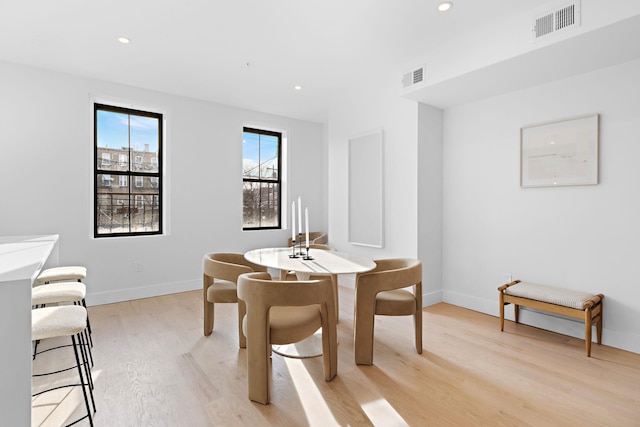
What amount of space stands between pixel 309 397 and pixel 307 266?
91cm

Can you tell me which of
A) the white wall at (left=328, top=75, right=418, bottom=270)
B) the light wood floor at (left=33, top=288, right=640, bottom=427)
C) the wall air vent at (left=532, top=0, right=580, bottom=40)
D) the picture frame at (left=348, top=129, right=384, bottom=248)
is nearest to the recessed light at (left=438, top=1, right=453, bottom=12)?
the wall air vent at (left=532, top=0, right=580, bottom=40)

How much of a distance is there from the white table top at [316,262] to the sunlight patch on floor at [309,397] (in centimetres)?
71

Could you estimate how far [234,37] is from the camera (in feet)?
9.74

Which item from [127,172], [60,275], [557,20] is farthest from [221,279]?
[557,20]

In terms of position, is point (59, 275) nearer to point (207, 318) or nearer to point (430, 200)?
point (207, 318)

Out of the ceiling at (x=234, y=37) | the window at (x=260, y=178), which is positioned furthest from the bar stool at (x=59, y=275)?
the window at (x=260, y=178)

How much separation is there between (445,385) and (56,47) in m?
4.40

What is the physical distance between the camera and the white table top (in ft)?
8.18

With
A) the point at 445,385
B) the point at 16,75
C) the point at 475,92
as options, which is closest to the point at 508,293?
the point at 445,385

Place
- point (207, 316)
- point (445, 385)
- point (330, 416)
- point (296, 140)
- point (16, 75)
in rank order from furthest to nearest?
1. point (296, 140)
2. point (16, 75)
3. point (207, 316)
4. point (445, 385)
5. point (330, 416)

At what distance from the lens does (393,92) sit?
156 inches

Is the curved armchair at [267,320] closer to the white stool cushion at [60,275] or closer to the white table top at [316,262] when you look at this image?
the white table top at [316,262]

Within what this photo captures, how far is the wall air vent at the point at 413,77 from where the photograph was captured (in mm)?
3412

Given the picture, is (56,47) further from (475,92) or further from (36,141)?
(475,92)
